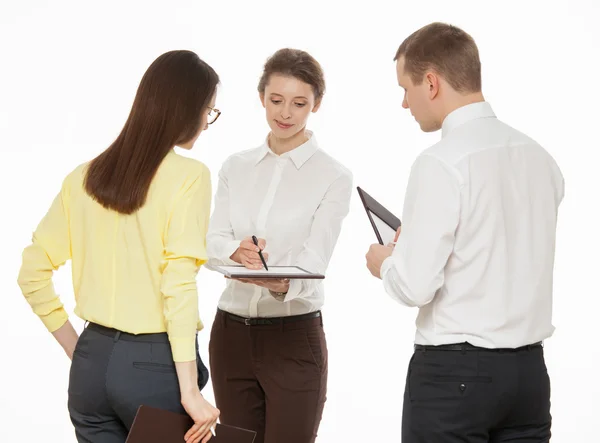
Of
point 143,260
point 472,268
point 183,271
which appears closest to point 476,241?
point 472,268

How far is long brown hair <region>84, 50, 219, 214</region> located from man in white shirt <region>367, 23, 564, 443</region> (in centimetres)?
59

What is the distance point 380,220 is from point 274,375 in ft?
2.64

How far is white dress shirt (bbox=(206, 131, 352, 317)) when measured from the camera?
293 centimetres

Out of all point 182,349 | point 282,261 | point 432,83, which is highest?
point 432,83

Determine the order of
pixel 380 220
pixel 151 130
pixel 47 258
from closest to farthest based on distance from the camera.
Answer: pixel 151 130
pixel 47 258
pixel 380 220

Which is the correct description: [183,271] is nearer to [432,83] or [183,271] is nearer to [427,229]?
[427,229]

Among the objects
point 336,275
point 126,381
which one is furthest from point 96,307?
point 336,275

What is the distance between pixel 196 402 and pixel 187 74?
0.83 metres

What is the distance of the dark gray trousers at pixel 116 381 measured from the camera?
2033 millimetres

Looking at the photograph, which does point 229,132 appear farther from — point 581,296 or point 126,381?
point 126,381

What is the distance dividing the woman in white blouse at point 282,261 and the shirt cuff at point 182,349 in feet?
2.62

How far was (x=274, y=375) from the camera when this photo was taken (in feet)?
9.55

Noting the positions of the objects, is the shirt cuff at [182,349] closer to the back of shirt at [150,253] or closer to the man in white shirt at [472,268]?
the back of shirt at [150,253]

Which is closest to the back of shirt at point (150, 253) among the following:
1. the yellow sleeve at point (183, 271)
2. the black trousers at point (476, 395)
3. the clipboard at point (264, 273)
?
the yellow sleeve at point (183, 271)
